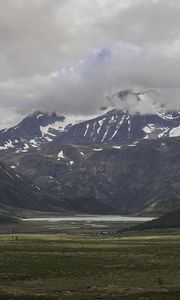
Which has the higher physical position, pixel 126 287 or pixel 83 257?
pixel 83 257

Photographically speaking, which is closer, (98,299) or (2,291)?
(98,299)

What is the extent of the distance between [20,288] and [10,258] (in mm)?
38089

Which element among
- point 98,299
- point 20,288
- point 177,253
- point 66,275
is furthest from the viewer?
point 177,253

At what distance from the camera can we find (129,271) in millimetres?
Answer: 89750

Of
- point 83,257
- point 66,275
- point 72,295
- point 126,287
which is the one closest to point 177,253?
point 83,257

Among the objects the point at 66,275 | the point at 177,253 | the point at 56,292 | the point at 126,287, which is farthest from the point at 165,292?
the point at 177,253

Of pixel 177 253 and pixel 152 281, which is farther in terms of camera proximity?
pixel 177 253

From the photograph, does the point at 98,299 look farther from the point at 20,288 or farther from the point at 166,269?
the point at 166,269

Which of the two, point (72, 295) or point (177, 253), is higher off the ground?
point (177, 253)

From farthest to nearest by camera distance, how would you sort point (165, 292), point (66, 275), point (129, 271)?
point (129, 271) < point (66, 275) < point (165, 292)

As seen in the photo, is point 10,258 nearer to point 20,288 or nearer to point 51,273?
point 51,273

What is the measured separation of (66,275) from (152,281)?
13454mm

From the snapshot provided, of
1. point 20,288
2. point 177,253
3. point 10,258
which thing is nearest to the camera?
point 20,288

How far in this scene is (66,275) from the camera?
277 ft
